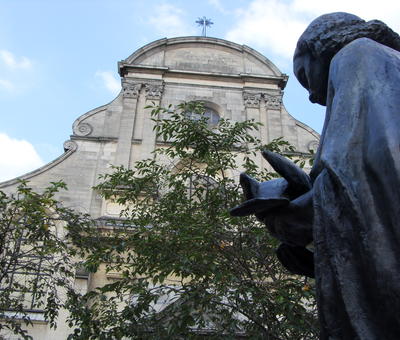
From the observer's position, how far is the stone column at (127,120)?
1527 cm

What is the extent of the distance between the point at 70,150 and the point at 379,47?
46.8 feet

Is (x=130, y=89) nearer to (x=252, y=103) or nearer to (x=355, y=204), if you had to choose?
(x=252, y=103)

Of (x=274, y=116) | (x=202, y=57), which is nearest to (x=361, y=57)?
(x=274, y=116)

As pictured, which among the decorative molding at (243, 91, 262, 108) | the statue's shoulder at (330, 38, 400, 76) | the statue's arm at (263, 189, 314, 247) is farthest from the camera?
the decorative molding at (243, 91, 262, 108)

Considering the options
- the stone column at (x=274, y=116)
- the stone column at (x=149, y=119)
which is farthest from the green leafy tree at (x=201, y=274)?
the stone column at (x=274, y=116)

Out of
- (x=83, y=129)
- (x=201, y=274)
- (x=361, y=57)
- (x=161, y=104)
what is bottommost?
(x=361, y=57)

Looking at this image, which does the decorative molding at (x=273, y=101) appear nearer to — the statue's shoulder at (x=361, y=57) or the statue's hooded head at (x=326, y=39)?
the statue's hooded head at (x=326, y=39)

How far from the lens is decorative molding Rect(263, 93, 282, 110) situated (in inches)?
667

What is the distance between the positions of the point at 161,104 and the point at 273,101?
3.91m

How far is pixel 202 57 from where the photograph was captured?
18.4 meters

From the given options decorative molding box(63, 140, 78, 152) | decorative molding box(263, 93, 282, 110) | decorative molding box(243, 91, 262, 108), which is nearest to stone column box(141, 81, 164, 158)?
decorative molding box(63, 140, 78, 152)

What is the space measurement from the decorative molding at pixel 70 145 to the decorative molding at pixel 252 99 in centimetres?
586

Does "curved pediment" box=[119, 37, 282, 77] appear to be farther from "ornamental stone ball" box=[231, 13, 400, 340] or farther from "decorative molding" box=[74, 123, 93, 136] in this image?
"ornamental stone ball" box=[231, 13, 400, 340]

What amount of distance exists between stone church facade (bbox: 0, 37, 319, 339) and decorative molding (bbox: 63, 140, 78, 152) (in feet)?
0.09
